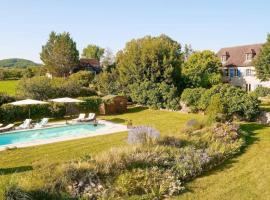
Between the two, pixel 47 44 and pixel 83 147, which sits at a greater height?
pixel 47 44

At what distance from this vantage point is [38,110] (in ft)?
89.2

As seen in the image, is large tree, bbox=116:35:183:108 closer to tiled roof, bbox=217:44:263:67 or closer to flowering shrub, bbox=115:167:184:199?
tiled roof, bbox=217:44:263:67

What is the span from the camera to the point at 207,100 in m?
26.4

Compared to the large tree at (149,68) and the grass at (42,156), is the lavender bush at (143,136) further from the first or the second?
the large tree at (149,68)

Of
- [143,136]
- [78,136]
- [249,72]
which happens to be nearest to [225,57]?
[249,72]

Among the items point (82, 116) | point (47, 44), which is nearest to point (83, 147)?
point (82, 116)

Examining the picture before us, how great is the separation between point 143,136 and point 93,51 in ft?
337

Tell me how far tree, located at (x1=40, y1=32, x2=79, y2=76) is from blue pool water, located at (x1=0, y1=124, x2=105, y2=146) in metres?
37.8

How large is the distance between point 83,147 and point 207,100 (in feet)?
46.0

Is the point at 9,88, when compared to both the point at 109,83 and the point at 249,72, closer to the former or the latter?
the point at 109,83

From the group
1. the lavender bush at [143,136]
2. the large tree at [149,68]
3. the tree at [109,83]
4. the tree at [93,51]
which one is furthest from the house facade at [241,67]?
the tree at [93,51]

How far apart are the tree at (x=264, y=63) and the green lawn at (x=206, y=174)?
17707 mm

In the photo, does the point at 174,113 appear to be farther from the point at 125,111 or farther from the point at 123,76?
the point at 123,76

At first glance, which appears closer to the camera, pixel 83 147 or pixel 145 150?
pixel 145 150
